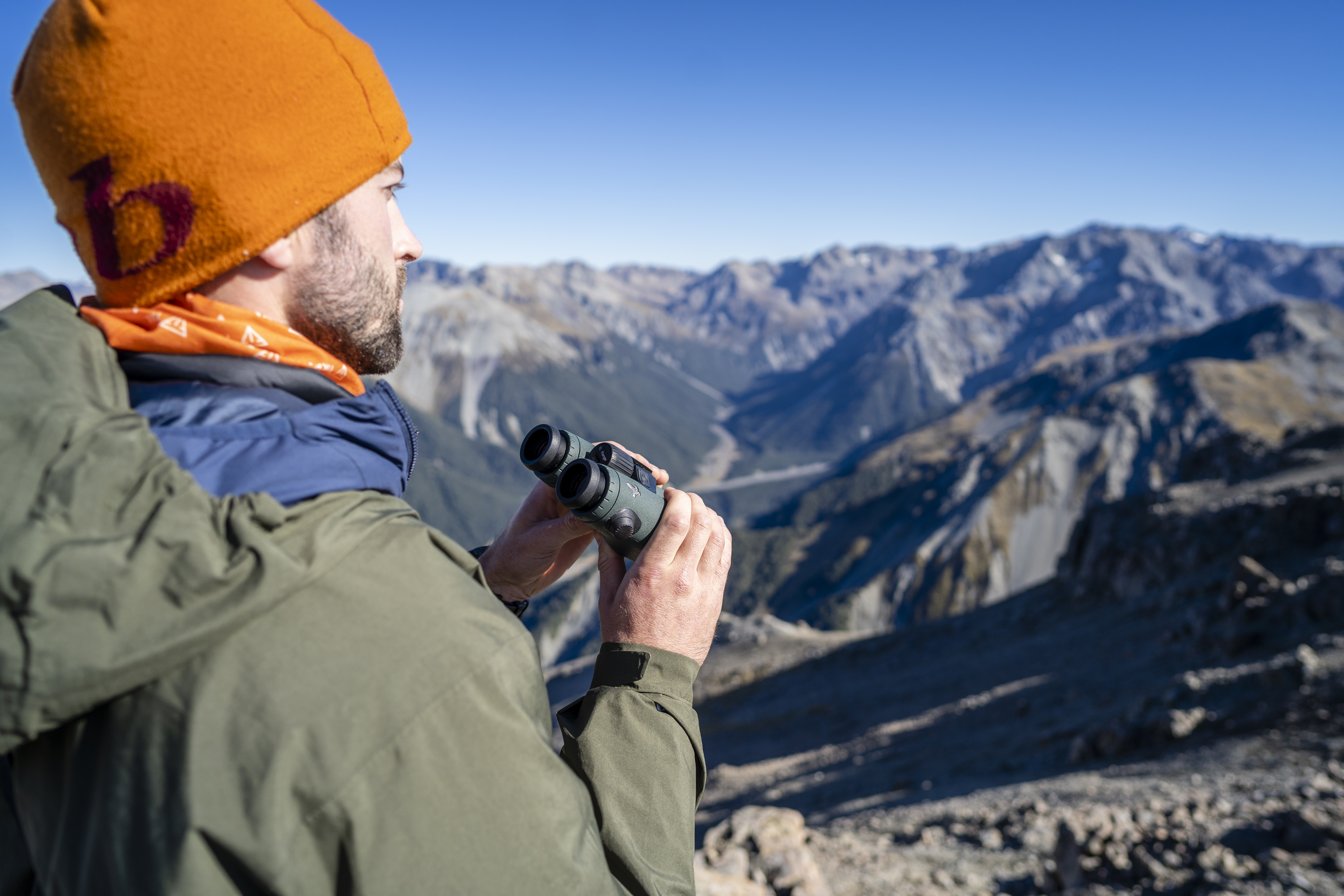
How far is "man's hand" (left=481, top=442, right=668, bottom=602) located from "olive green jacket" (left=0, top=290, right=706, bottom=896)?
149 cm

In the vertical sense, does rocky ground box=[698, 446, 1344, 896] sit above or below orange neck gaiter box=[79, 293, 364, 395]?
below

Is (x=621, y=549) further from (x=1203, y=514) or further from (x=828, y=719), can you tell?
(x=1203, y=514)

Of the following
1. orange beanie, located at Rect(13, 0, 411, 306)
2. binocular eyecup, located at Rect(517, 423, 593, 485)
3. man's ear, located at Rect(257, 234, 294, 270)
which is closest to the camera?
orange beanie, located at Rect(13, 0, 411, 306)

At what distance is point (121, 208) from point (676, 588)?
61.1 inches

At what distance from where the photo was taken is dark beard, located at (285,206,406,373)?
1.78 meters

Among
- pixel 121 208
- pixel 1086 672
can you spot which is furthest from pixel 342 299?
pixel 1086 672

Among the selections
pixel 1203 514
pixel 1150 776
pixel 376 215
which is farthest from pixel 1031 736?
pixel 376 215

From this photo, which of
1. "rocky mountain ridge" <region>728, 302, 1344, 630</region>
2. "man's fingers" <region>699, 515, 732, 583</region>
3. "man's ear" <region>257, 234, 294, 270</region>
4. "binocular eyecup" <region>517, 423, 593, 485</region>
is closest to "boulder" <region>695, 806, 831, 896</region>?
"binocular eyecup" <region>517, 423, 593, 485</region>

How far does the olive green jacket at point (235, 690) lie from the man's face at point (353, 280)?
20.0 inches

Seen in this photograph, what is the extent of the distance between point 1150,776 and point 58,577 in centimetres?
1668

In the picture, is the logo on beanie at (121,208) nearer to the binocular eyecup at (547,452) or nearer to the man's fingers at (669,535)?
the man's fingers at (669,535)

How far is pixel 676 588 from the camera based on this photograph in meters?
2.02

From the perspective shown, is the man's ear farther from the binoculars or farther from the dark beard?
the binoculars

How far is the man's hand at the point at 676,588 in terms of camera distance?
197 cm
